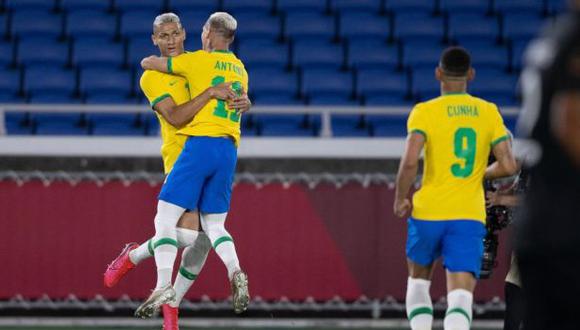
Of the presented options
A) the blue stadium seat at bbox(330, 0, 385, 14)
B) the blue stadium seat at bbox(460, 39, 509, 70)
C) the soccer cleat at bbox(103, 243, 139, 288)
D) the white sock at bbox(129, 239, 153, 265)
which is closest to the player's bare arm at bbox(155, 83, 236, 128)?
the white sock at bbox(129, 239, 153, 265)

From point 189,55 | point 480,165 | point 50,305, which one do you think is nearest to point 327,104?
point 50,305

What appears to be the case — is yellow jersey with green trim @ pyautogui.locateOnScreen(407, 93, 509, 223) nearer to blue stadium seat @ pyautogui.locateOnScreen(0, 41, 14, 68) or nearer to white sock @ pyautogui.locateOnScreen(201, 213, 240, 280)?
white sock @ pyautogui.locateOnScreen(201, 213, 240, 280)

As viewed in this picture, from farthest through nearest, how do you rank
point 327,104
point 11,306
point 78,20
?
point 78,20, point 327,104, point 11,306

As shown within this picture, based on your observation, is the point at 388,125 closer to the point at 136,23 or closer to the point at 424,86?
the point at 424,86

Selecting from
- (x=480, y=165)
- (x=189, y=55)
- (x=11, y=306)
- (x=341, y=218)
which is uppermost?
(x=189, y=55)

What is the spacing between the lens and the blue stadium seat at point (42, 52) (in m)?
13.8

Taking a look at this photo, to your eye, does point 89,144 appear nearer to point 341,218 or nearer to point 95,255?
point 95,255

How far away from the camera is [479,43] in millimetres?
14531

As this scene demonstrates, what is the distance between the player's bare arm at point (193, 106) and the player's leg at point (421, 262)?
162 centimetres

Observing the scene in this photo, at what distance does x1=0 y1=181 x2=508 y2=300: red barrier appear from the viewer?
10539 mm

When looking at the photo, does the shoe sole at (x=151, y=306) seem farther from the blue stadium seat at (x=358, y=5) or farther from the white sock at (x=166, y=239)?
the blue stadium seat at (x=358, y=5)

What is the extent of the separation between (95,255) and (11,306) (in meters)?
0.83

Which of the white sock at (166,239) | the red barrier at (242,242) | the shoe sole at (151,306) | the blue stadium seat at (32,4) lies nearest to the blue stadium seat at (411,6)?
the blue stadium seat at (32,4)

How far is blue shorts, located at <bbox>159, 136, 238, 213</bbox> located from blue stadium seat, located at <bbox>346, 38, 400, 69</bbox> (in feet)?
20.9
